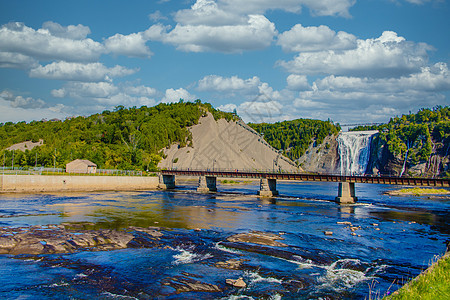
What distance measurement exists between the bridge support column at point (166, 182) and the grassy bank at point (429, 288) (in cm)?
9531

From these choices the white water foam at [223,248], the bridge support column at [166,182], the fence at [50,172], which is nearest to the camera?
the white water foam at [223,248]

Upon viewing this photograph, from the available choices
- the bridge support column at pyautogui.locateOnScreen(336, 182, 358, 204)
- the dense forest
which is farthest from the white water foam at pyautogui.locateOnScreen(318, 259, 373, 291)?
the dense forest

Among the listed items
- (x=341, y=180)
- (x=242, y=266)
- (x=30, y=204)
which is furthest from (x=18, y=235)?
(x=341, y=180)

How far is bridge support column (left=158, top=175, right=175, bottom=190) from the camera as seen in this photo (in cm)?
11000

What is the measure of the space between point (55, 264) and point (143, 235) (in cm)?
1180

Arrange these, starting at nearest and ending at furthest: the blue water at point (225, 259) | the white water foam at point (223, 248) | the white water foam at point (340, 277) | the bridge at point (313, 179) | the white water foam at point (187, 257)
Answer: the blue water at point (225, 259) → the white water foam at point (340, 277) → the white water foam at point (187, 257) → the white water foam at point (223, 248) → the bridge at point (313, 179)

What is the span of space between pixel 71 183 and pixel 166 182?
1188 inches

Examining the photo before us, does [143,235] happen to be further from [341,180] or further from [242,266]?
[341,180]

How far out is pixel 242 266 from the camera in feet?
95.0

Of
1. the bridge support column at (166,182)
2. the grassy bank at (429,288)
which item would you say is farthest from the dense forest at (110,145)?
the grassy bank at (429,288)

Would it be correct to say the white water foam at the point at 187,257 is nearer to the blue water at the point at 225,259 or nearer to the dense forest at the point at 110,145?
the blue water at the point at 225,259

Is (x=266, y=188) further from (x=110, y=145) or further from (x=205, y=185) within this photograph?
(x=110, y=145)

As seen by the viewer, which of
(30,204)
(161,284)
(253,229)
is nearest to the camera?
(161,284)

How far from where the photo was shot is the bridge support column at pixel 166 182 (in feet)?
361
